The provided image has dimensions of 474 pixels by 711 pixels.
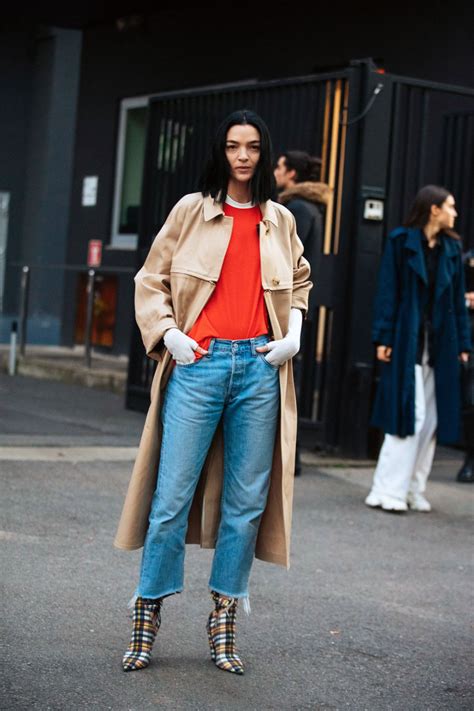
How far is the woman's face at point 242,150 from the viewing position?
4414 mm

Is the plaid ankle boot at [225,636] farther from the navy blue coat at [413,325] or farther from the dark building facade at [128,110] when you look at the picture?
the dark building facade at [128,110]

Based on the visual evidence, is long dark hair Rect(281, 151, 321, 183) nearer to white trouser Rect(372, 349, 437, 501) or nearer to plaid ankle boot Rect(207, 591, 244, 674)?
white trouser Rect(372, 349, 437, 501)

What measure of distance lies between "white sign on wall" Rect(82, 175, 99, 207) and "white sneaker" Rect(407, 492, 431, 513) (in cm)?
934

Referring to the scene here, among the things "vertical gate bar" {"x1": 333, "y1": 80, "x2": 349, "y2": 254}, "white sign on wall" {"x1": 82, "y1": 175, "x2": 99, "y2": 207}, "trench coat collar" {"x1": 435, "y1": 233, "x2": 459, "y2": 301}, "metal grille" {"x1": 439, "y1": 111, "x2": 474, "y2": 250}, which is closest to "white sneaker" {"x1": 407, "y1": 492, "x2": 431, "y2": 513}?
"trench coat collar" {"x1": 435, "y1": 233, "x2": 459, "y2": 301}

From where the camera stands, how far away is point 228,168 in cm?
445

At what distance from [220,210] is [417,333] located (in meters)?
3.50

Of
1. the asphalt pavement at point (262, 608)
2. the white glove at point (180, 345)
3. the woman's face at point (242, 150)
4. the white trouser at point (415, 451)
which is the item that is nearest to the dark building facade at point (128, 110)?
the white trouser at point (415, 451)

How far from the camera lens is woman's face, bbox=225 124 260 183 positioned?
Result: 441cm

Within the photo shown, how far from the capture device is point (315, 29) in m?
13.2

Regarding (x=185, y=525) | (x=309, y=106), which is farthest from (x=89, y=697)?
(x=309, y=106)

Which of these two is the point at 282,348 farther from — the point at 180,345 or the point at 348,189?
the point at 348,189

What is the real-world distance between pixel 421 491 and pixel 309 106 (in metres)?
3.38

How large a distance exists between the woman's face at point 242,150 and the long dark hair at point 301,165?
389 centimetres

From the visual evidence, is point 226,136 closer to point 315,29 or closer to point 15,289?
point 315,29
